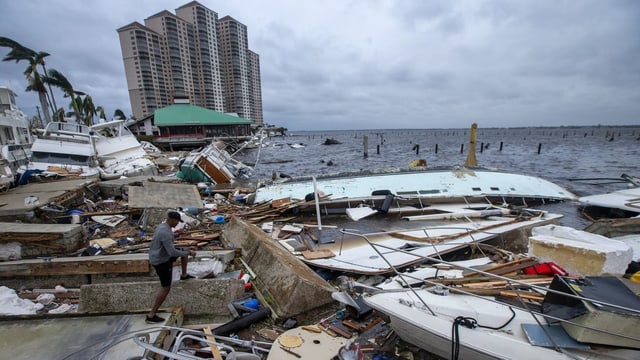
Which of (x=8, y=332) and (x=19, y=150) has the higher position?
(x=19, y=150)

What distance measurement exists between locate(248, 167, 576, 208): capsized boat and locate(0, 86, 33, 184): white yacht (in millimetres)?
11370

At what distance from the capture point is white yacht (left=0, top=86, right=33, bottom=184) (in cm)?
1343

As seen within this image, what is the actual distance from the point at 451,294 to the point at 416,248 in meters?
3.06

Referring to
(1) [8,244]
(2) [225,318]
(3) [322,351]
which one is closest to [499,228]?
(3) [322,351]

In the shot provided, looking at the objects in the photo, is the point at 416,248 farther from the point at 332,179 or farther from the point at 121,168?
the point at 121,168

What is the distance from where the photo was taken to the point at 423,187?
13641 mm

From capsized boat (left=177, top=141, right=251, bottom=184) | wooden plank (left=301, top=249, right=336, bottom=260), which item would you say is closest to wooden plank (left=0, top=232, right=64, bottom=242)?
wooden plank (left=301, top=249, right=336, bottom=260)

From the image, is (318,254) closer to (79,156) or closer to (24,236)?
(24,236)

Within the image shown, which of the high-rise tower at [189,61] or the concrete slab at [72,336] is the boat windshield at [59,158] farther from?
the high-rise tower at [189,61]

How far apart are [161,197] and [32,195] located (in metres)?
3.96

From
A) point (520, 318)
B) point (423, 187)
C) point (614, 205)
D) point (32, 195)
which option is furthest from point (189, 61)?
point (520, 318)

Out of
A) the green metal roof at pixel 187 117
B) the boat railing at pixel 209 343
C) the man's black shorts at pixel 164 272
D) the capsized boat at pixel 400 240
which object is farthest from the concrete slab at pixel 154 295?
the green metal roof at pixel 187 117

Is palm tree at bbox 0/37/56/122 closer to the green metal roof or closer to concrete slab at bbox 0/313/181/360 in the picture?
the green metal roof

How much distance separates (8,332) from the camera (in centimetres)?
402
